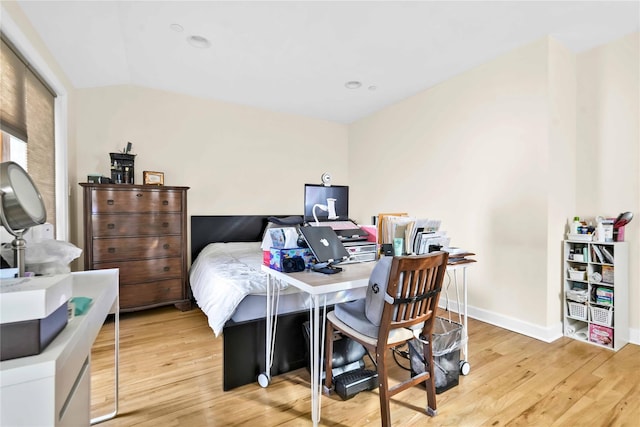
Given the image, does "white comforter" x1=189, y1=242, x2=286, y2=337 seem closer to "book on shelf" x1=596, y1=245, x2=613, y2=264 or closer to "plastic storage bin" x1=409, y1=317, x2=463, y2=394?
"plastic storage bin" x1=409, y1=317, x2=463, y2=394

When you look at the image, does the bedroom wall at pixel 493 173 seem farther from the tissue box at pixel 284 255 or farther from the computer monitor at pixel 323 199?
the tissue box at pixel 284 255

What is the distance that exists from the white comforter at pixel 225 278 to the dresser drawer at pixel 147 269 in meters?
0.22

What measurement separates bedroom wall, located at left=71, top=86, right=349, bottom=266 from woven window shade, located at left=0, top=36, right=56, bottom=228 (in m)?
0.56

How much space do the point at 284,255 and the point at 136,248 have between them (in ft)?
7.18

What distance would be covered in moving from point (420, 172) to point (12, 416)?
366cm

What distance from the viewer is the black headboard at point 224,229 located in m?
3.73

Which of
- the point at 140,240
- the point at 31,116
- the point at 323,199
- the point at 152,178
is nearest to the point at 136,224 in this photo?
the point at 140,240

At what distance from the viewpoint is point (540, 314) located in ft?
8.46

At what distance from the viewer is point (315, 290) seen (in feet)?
4.45

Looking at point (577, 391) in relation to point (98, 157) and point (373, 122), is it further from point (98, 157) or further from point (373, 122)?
point (98, 157)

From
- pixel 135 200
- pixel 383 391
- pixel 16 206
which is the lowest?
pixel 383 391

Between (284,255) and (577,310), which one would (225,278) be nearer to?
(284,255)

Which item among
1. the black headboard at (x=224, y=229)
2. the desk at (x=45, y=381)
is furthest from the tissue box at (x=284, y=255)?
the black headboard at (x=224, y=229)

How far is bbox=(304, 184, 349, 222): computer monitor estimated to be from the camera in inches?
110
